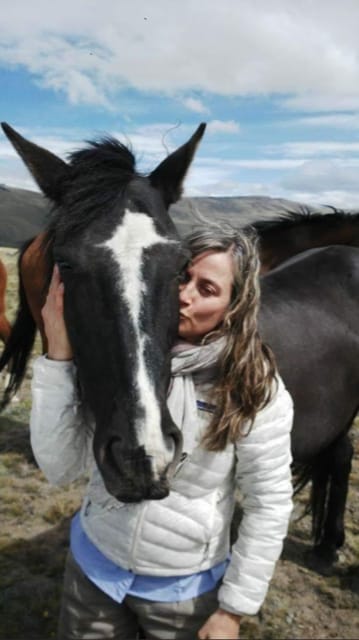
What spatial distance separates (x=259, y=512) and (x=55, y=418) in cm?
81

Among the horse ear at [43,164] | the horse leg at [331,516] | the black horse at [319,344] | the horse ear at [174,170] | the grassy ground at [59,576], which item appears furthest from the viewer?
the horse leg at [331,516]

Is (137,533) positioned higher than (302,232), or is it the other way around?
→ (302,232)

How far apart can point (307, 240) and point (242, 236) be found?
3.50 metres

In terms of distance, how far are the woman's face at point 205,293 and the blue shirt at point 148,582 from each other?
3.01 ft

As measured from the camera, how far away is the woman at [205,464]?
77.6 inches

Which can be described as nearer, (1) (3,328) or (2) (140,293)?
(2) (140,293)

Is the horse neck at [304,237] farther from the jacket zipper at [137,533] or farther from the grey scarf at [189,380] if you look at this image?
the jacket zipper at [137,533]

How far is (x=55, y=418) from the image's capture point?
2.01 metres

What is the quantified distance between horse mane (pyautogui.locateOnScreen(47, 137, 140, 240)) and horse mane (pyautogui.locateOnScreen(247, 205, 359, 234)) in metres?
3.06

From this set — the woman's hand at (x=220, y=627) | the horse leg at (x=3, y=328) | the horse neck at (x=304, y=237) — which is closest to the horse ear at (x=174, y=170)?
the woman's hand at (x=220, y=627)

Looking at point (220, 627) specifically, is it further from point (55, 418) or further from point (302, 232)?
point (302, 232)

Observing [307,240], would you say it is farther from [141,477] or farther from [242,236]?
[141,477]

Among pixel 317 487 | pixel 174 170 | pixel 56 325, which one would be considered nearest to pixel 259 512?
pixel 56 325

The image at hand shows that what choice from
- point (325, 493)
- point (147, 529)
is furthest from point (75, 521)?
point (325, 493)
